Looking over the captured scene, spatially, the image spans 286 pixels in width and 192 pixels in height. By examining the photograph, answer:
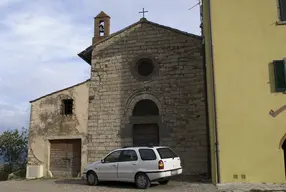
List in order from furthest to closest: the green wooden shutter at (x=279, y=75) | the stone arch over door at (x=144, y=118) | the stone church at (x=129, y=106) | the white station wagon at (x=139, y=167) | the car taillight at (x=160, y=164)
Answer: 1. the stone arch over door at (x=144, y=118)
2. the stone church at (x=129, y=106)
3. the green wooden shutter at (x=279, y=75)
4. the white station wagon at (x=139, y=167)
5. the car taillight at (x=160, y=164)

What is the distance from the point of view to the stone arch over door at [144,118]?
14.2 m

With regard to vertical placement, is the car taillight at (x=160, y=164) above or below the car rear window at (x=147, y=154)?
below

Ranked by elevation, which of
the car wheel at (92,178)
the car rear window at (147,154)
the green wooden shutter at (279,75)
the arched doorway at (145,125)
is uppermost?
the green wooden shutter at (279,75)

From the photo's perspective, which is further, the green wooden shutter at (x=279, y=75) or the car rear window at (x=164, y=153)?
the green wooden shutter at (x=279, y=75)

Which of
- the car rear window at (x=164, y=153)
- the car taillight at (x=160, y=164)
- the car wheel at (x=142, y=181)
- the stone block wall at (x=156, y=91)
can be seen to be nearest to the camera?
the car taillight at (x=160, y=164)

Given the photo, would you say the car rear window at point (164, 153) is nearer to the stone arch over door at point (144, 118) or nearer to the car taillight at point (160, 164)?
the car taillight at point (160, 164)

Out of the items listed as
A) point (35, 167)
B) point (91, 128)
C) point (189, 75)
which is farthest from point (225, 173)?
point (35, 167)

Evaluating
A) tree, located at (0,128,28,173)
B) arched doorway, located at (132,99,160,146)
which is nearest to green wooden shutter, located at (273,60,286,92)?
arched doorway, located at (132,99,160,146)

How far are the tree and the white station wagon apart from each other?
1046 centimetres

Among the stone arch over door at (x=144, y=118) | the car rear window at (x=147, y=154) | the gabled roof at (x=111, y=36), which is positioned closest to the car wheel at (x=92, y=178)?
the car rear window at (x=147, y=154)

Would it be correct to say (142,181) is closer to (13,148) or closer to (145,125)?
(145,125)

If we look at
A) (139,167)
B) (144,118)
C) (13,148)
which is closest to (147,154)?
(139,167)

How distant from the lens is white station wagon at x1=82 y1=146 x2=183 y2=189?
10.1 meters

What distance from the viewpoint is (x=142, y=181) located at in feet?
33.7
